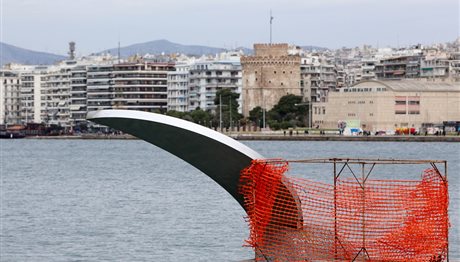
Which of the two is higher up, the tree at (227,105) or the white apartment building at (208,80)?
the white apartment building at (208,80)

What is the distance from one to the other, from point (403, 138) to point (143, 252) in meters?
75.4

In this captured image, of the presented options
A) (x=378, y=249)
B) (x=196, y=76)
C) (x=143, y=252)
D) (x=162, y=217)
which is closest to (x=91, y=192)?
(x=162, y=217)

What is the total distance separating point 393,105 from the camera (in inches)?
4072

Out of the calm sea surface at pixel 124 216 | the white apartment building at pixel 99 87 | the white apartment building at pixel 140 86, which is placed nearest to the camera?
the calm sea surface at pixel 124 216

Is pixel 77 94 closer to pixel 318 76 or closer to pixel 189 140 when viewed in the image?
pixel 318 76

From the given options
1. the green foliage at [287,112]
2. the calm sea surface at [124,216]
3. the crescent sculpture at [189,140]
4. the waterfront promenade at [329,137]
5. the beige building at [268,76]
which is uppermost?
the beige building at [268,76]

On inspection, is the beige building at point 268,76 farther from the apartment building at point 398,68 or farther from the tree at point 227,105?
the apartment building at point 398,68

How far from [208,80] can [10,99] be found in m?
30.0

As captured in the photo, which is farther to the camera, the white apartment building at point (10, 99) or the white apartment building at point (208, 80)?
the white apartment building at point (10, 99)

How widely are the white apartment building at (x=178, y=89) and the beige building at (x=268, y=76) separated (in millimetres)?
11426

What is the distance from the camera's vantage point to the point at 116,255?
74.9ft

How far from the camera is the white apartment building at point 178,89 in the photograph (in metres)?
133

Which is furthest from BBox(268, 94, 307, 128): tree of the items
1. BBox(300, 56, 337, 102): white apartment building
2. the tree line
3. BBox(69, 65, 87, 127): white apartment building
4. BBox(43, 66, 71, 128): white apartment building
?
BBox(43, 66, 71, 128): white apartment building

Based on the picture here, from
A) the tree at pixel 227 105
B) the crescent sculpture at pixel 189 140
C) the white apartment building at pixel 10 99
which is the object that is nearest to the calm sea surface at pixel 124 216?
the crescent sculpture at pixel 189 140
